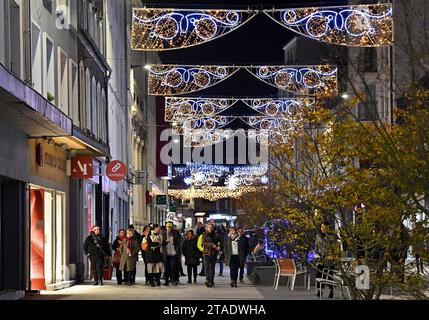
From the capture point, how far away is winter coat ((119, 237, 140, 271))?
2972cm

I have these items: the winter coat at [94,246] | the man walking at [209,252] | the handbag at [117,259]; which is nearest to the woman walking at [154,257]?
the handbag at [117,259]

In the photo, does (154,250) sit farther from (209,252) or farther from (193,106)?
(193,106)

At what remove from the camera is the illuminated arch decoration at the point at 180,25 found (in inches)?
1147

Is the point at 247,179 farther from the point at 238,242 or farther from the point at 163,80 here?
the point at 238,242

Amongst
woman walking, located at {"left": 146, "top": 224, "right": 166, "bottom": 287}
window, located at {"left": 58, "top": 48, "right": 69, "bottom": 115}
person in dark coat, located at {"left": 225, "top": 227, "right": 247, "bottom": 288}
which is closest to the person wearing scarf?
woman walking, located at {"left": 146, "top": 224, "right": 166, "bottom": 287}

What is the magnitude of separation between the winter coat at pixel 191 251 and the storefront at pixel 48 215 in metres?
4.23

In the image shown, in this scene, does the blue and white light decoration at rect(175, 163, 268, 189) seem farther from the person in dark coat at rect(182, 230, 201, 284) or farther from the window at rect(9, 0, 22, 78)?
the window at rect(9, 0, 22, 78)

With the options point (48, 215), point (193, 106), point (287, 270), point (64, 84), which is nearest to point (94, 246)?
point (48, 215)

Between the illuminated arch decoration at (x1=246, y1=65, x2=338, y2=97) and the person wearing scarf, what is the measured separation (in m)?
10.3

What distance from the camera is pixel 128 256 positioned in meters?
29.8

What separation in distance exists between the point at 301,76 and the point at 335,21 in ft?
28.5

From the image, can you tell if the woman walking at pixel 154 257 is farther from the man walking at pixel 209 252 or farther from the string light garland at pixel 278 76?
the string light garland at pixel 278 76

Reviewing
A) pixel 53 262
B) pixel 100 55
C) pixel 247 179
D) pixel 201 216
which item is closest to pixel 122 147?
pixel 100 55

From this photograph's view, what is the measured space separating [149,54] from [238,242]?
40.7 m
